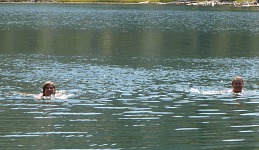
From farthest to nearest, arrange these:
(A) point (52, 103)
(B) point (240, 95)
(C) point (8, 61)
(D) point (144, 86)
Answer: (C) point (8, 61) → (D) point (144, 86) → (B) point (240, 95) → (A) point (52, 103)

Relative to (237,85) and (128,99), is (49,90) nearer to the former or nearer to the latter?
(128,99)

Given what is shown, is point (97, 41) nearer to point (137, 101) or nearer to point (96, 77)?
point (96, 77)

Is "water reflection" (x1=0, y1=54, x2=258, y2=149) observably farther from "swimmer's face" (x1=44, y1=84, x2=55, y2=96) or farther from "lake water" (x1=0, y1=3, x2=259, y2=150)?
"swimmer's face" (x1=44, y1=84, x2=55, y2=96)

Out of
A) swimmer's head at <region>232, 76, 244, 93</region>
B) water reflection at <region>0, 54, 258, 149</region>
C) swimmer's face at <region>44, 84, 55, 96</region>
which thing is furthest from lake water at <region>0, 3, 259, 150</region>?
swimmer's face at <region>44, 84, 55, 96</region>

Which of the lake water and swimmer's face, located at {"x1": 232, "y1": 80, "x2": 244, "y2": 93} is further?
swimmer's face, located at {"x1": 232, "y1": 80, "x2": 244, "y2": 93}

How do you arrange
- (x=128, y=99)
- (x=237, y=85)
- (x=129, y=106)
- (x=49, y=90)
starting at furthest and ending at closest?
(x=237, y=85)
(x=128, y=99)
(x=49, y=90)
(x=129, y=106)

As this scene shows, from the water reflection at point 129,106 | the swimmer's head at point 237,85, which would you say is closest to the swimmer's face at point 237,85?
the swimmer's head at point 237,85

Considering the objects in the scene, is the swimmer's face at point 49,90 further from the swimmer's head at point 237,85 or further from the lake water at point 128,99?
the swimmer's head at point 237,85

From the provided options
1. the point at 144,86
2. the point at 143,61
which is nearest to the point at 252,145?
the point at 144,86

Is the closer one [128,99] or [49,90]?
[49,90]

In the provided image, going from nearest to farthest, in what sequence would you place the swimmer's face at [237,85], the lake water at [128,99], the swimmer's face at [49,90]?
the lake water at [128,99] → the swimmer's face at [49,90] → the swimmer's face at [237,85]

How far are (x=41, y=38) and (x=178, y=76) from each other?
5118 cm

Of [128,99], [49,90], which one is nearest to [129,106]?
[128,99]

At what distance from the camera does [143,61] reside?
74.4 metres
